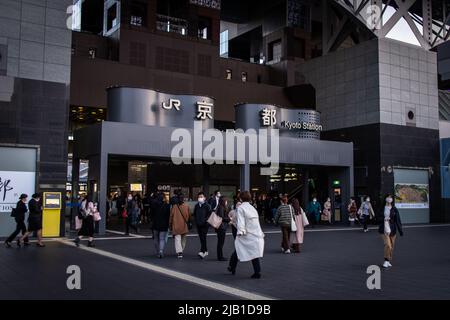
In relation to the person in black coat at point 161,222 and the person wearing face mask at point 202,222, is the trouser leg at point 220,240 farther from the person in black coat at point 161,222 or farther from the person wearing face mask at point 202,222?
the person in black coat at point 161,222

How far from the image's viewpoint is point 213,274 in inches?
396

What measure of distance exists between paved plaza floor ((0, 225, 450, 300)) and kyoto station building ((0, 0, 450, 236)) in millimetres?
5938

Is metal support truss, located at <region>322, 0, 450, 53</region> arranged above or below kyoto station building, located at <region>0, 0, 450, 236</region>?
above

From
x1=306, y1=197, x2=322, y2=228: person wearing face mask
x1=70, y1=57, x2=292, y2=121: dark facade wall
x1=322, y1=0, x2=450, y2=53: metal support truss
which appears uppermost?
x1=322, y1=0, x2=450, y2=53: metal support truss

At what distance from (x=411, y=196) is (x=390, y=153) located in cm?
285

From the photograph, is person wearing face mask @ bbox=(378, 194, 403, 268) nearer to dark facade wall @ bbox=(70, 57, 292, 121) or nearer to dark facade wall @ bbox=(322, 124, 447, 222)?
dark facade wall @ bbox=(322, 124, 447, 222)

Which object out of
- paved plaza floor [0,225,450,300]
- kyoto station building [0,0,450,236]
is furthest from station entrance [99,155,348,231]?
paved plaza floor [0,225,450,300]

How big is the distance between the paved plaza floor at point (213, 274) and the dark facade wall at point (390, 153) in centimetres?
1354

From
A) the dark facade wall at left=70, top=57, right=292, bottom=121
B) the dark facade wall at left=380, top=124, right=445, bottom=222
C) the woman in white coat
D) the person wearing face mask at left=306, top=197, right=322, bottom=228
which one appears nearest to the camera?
the woman in white coat

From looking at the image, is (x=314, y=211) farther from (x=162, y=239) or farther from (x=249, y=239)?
(x=249, y=239)

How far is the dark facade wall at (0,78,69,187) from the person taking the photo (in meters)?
18.3

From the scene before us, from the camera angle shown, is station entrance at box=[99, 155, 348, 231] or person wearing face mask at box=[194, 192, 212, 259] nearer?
person wearing face mask at box=[194, 192, 212, 259]

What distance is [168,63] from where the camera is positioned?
3694 cm
